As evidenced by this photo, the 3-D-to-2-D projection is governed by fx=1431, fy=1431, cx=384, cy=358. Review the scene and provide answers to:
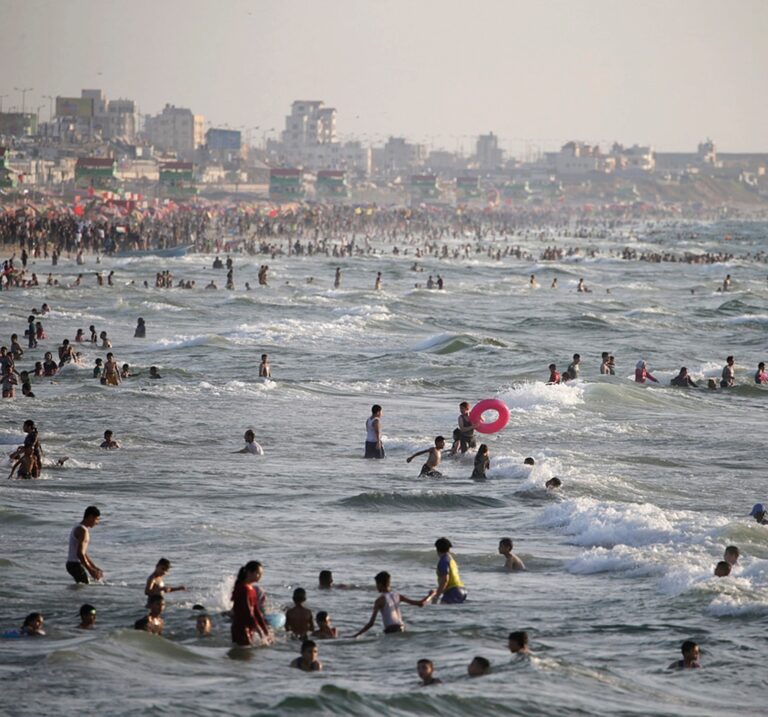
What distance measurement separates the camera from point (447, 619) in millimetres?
13984

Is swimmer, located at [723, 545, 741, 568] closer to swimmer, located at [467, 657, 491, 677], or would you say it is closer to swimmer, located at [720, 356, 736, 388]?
swimmer, located at [467, 657, 491, 677]

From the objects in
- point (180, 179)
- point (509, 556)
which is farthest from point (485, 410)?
point (180, 179)

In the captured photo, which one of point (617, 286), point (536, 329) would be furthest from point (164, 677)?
point (617, 286)

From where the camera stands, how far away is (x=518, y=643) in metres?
12.4

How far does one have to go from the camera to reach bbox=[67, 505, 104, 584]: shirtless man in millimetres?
14648

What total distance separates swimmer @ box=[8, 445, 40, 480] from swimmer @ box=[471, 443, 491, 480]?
6.53 m

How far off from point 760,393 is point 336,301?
86.6 feet

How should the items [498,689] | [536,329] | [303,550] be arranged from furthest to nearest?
[536,329] → [303,550] → [498,689]

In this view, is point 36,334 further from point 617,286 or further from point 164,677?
point 617,286

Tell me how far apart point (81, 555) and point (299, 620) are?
2842 mm

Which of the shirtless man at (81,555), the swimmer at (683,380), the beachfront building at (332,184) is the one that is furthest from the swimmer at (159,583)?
the beachfront building at (332,184)

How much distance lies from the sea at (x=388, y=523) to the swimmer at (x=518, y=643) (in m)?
0.12

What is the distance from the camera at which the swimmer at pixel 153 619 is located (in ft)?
42.8

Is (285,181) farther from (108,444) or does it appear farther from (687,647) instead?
(687,647)
